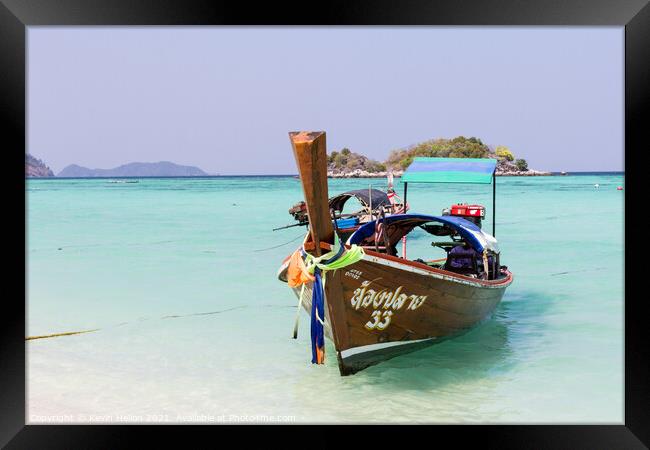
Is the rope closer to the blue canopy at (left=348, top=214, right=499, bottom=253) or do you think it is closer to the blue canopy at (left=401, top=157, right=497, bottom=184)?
the blue canopy at (left=348, top=214, right=499, bottom=253)

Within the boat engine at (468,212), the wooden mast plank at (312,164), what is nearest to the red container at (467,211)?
the boat engine at (468,212)

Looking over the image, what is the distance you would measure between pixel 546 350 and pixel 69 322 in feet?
18.9

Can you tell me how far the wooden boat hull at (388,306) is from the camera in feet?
17.1

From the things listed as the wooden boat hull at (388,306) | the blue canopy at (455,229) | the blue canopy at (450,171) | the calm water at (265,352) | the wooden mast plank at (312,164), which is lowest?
the calm water at (265,352)

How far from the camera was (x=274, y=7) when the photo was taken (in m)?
4.23

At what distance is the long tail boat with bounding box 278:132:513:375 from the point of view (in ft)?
14.9

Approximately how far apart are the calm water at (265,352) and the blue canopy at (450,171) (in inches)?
65.5

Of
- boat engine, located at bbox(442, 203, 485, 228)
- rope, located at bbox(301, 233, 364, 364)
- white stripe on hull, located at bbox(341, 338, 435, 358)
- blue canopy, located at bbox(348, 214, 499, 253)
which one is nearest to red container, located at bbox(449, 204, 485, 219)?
boat engine, located at bbox(442, 203, 485, 228)

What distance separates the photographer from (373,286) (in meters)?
5.30

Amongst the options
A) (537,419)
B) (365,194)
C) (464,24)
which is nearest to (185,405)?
(537,419)

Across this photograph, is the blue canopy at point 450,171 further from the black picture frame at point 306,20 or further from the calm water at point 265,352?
the black picture frame at point 306,20

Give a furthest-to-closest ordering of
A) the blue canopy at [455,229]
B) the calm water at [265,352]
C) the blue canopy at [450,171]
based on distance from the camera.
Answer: the blue canopy at [450,171], the blue canopy at [455,229], the calm water at [265,352]

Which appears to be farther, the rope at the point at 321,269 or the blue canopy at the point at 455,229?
the blue canopy at the point at 455,229

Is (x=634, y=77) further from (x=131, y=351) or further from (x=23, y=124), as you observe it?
(x=131, y=351)
